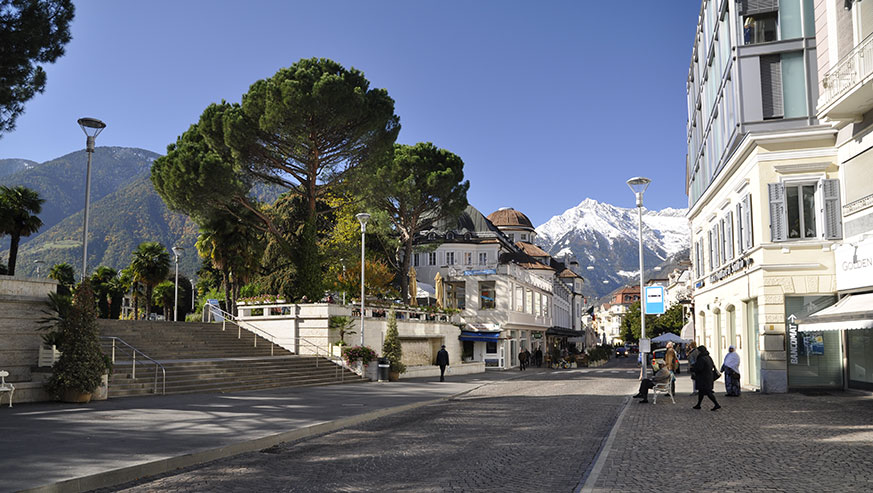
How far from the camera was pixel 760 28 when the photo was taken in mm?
22953

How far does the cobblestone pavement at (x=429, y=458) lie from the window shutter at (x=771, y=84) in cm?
1227

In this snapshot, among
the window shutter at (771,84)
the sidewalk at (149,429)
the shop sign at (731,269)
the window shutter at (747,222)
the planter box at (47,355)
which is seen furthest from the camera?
the shop sign at (731,269)

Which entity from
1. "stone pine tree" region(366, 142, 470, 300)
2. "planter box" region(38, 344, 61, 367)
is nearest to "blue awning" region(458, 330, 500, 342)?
"stone pine tree" region(366, 142, 470, 300)

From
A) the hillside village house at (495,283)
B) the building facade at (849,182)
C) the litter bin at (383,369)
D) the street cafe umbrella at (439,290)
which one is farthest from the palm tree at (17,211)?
the building facade at (849,182)

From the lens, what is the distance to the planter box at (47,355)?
1723cm

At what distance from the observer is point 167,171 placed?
31.6 meters

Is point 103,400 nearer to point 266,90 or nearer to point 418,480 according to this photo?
point 418,480

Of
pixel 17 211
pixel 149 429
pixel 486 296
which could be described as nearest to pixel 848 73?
pixel 149 429

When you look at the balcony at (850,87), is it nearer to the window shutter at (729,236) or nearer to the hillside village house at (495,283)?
the window shutter at (729,236)

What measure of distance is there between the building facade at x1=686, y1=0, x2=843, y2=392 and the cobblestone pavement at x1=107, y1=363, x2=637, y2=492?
28.6ft

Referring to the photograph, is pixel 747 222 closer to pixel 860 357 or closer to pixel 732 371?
pixel 860 357

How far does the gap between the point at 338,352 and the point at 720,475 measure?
2251 cm

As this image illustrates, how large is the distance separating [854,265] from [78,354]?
20.9 m

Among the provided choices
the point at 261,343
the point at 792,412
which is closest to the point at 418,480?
the point at 792,412
